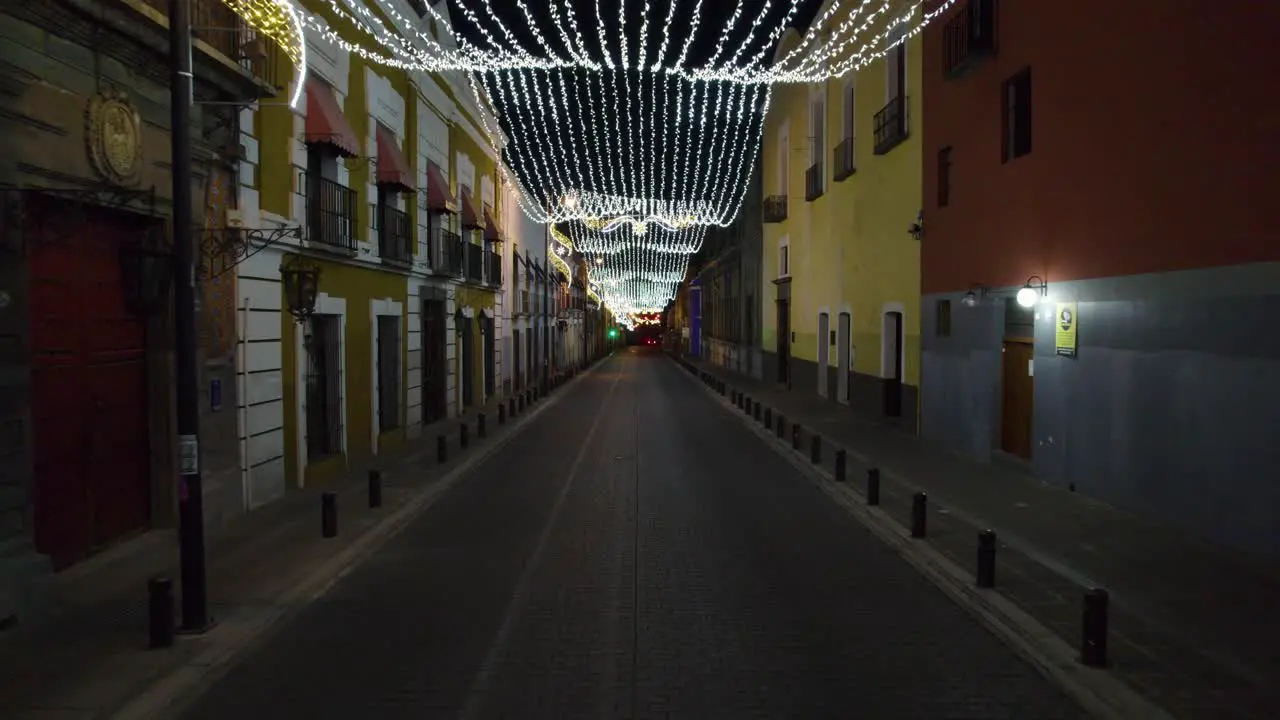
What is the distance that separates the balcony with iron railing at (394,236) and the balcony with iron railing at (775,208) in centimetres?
1890

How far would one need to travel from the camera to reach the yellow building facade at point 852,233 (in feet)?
65.8

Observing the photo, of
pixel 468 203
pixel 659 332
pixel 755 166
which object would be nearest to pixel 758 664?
pixel 468 203

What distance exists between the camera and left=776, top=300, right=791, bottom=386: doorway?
3653 cm

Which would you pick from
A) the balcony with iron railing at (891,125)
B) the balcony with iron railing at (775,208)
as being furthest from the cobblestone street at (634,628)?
the balcony with iron railing at (775,208)

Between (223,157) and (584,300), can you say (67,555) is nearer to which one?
(223,157)

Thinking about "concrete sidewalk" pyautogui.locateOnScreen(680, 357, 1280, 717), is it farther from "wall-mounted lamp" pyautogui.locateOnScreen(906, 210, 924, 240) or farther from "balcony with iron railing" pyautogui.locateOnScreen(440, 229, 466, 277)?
"balcony with iron railing" pyautogui.locateOnScreen(440, 229, 466, 277)

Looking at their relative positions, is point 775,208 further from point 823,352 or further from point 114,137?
point 114,137

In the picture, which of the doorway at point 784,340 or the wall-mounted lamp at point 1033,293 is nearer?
the wall-mounted lamp at point 1033,293

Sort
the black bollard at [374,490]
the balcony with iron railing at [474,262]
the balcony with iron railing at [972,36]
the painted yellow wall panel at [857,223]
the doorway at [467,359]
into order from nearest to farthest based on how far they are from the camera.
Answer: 1. the black bollard at [374,490]
2. the balcony with iron railing at [972,36]
3. the painted yellow wall panel at [857,223]
4. the balcony with iron railing at [474,262]
5. the doorway at [467,359]

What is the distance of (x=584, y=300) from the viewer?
257ft

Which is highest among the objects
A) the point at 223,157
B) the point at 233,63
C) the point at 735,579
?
the point at 233,63

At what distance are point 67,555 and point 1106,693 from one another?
8918 millimetres

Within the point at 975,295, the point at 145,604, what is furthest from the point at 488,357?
the point at 145,604

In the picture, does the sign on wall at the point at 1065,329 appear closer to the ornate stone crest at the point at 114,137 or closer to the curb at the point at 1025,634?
the curb at the point at 1025,634
